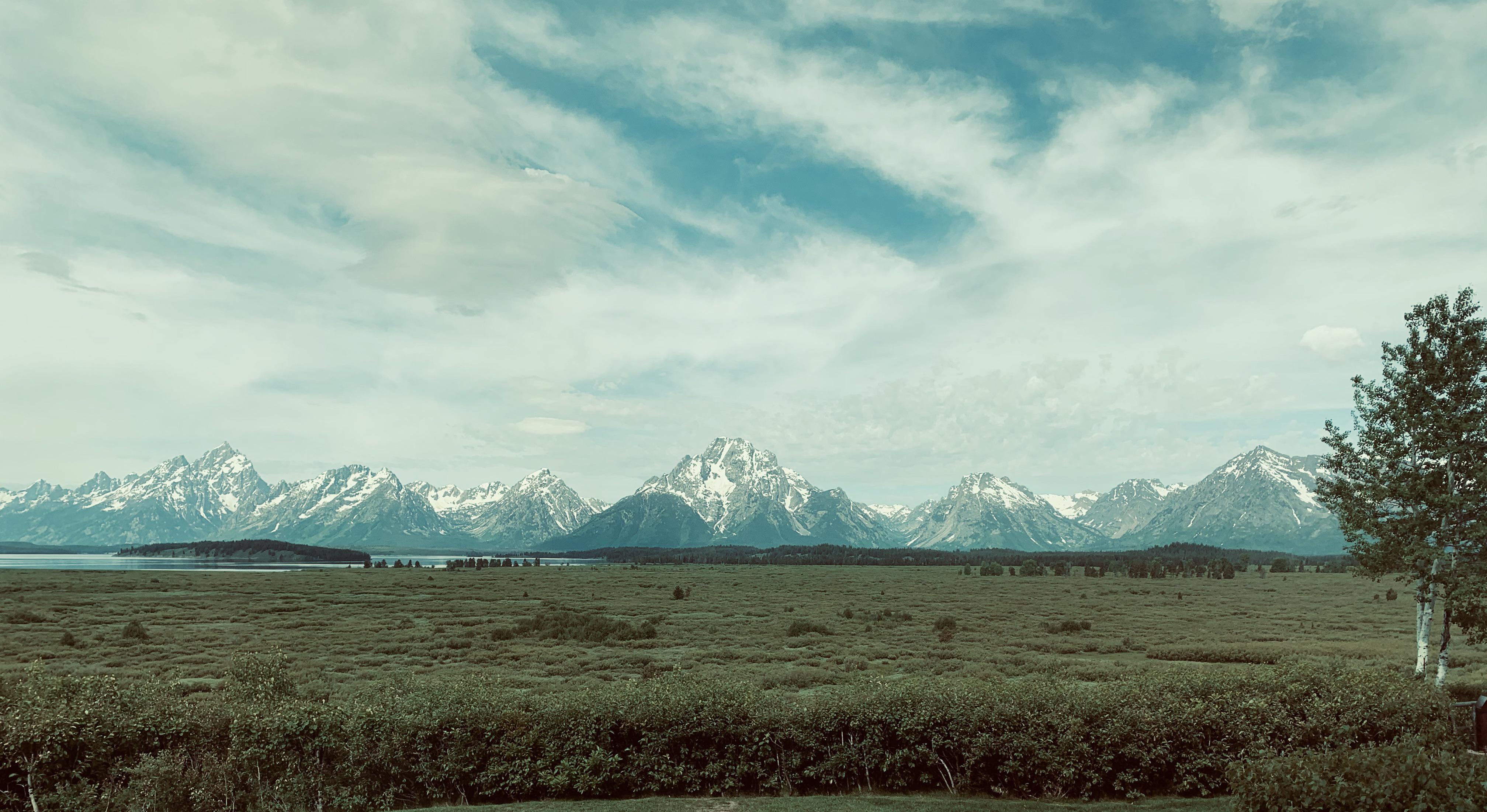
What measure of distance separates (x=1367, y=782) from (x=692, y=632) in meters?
66.1

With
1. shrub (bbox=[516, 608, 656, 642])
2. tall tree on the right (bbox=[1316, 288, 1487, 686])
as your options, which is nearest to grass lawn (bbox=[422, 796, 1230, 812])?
tall tree on the right (bbox=[1316, 288, 1487, 686])

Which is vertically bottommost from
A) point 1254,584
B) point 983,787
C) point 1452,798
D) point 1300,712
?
point 1254,584

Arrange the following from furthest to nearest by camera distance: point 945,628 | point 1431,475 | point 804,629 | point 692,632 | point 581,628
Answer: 1. point 945,628
2. point 804,629
3. point 692,632
4. point 581,628
5. point 1431,475

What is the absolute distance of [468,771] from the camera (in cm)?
2009

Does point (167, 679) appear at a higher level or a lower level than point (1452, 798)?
lower

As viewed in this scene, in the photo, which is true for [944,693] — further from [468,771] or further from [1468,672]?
[1468,672]

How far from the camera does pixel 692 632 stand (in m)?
73.8

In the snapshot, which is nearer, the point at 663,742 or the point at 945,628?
the point at 663,742

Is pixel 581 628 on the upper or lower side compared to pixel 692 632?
upper

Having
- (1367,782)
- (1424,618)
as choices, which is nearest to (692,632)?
(1424,618)

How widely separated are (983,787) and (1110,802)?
118 inches

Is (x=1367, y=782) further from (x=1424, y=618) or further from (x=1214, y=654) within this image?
(x=1214, y=654)

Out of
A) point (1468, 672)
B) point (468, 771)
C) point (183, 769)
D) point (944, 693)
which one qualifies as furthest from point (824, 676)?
point (1468, 672)

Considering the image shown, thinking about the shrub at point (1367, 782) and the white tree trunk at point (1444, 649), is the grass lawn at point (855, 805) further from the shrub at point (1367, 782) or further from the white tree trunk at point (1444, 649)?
the white tree trunk at point (1444, 649)
